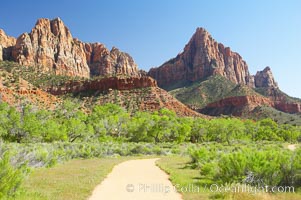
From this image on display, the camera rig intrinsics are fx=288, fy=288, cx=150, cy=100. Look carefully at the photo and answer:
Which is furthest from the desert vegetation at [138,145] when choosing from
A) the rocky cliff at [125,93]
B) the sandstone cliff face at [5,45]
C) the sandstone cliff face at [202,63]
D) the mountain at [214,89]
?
the sandstone cliff face at [202,63]

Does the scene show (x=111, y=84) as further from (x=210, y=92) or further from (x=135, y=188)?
(x=135, y=188)

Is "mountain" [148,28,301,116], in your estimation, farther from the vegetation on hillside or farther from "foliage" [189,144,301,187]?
"foliage" [189,144,301,187]

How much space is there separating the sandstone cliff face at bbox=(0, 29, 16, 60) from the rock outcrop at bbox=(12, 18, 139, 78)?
3.03 meters

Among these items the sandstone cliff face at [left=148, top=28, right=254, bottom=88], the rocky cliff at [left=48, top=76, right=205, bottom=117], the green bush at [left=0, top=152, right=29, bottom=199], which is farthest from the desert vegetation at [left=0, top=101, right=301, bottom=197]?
the sandstone cliff face at [left=148, top=28, right=254, bottom=88]

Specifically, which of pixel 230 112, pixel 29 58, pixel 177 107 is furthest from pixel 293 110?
pixel 29 58

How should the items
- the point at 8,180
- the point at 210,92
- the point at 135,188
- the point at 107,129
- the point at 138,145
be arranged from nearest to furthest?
the point at 8,180
the point at 135,188
the point at 138,145
the point at 107,129
the point at 210,92

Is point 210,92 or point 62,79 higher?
point 210,92

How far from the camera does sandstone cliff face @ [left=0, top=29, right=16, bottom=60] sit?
130387 mm

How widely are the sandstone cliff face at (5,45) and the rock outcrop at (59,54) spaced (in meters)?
3.03

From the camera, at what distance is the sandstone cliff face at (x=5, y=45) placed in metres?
130

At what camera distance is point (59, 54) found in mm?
155875

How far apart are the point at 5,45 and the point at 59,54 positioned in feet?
89.6

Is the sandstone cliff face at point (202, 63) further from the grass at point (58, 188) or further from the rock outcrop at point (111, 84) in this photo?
the grass at point (58, 188)

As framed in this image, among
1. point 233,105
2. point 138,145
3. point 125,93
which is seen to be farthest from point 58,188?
point 233,105
